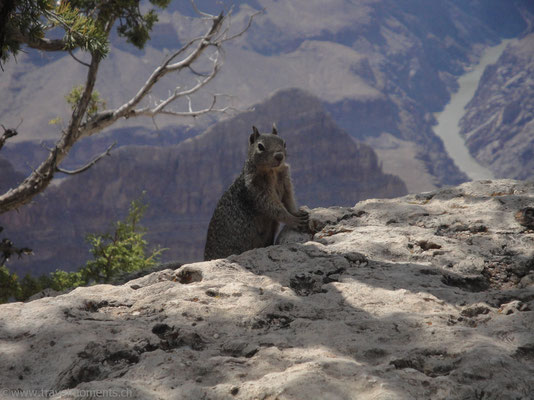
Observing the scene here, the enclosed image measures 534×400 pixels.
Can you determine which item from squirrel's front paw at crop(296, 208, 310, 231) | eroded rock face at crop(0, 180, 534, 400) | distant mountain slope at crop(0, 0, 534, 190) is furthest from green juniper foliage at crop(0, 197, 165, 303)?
distant mountain slope at crop(0, 0, 534, 190)

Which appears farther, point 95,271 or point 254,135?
point 95,271

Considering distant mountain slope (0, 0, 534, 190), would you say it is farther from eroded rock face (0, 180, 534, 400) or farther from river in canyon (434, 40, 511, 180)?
eroded rock face (0, 180, 534, 400)

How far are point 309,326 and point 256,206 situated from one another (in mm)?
2214

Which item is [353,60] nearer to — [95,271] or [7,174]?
[7,174]

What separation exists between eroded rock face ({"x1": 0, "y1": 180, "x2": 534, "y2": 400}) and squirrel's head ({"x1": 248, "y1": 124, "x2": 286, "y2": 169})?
3.33ft

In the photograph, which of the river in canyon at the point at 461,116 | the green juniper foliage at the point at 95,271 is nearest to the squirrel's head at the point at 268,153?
the green juniper foliage at the point at 95,271

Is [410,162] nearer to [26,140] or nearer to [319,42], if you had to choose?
[319,42]

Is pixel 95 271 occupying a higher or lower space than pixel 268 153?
lower

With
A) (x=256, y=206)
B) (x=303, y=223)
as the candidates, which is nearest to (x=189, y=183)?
(x=256, y=206)

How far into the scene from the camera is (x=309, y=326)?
2.11m

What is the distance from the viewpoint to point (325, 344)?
6.33 feet

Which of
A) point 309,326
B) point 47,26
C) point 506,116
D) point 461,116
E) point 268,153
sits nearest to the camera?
point 309,326

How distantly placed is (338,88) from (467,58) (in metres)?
22.1

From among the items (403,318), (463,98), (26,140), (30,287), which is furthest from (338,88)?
(403,318)
